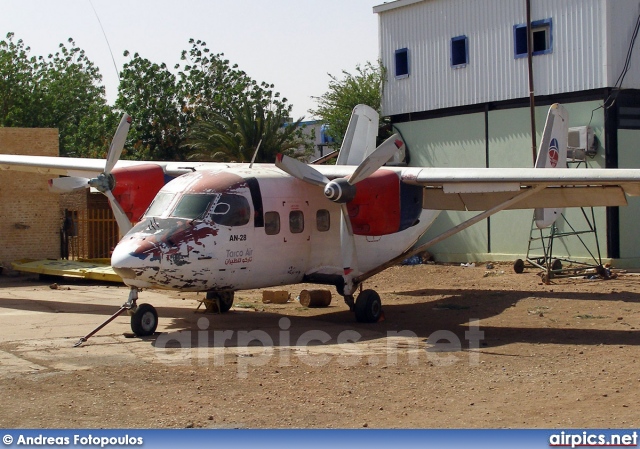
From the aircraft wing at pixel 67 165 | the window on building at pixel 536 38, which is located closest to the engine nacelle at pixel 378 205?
the aircraft wing at pixel 67 165

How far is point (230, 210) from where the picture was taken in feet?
45.6

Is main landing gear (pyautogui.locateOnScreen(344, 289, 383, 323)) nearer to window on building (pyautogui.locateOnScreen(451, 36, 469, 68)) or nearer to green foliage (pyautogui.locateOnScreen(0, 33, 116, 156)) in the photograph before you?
window on building (pyautogui.locateOnScreen(451, 36, 469, 68))

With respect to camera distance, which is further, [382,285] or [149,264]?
[382,285]

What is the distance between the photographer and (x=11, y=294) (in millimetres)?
19750

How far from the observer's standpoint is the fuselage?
506 inches

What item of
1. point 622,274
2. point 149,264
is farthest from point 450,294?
point 149,264

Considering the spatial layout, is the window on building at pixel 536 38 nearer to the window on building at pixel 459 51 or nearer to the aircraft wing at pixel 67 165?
the window on building at pixel 459 51

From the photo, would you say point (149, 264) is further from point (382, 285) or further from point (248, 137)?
point (248, 137)

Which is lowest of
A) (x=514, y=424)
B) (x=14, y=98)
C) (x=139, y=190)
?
(x=514, y=424)

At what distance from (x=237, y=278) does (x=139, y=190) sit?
12.3 feet

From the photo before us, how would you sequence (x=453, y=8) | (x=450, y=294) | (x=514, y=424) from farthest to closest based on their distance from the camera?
(x=453, y=8), (x=450, y=294), (x=514, y=424)

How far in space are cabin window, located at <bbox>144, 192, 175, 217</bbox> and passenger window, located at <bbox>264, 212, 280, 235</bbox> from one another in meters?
1.77

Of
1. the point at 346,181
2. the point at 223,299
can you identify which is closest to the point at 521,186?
the point at 346,181

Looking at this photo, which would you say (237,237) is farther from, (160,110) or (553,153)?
(160,110)
